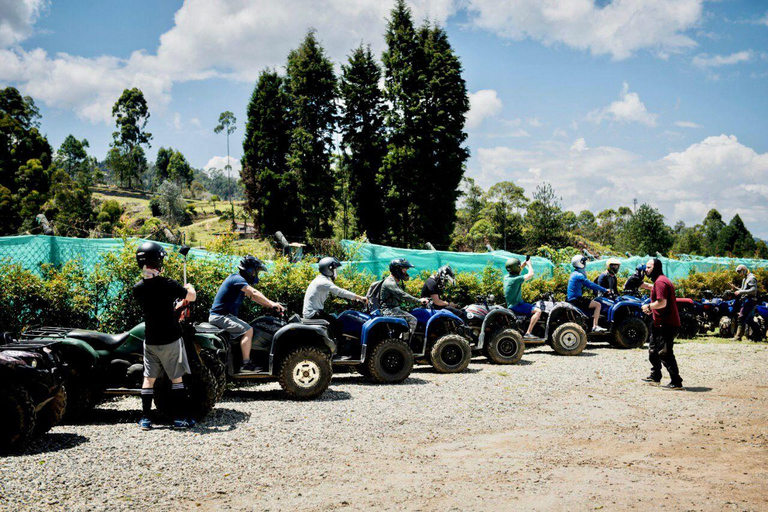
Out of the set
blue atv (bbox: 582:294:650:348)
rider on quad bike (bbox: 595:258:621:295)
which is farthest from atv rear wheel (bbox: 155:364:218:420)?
rider on quad bike (bbox: 595:258:621:295)

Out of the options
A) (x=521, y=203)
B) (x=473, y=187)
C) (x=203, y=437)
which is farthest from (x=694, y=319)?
(x=473, y=187)

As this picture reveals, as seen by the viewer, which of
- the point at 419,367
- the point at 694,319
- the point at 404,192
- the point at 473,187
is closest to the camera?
the point at 419,367

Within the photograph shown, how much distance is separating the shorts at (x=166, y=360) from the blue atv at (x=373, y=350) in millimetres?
3143

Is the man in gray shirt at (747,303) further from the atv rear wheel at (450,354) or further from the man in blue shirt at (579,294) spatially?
the atv rear wheel at (450,354)

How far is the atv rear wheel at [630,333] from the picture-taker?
14.2m

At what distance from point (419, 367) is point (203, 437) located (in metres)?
5.98

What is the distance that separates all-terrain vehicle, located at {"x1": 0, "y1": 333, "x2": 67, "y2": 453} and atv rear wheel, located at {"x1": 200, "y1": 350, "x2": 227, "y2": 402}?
157 centimetres

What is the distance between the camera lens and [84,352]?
7012mm

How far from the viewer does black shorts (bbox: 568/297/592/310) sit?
46.0 feet

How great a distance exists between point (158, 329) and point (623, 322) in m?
11.2

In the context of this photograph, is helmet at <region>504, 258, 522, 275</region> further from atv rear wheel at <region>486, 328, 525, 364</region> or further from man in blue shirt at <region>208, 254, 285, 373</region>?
man in blue shirt at <region>208, 254, 285, 373</region>

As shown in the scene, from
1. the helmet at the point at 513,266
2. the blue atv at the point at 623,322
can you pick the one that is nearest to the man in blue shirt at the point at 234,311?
the helmet at the point at 513,266

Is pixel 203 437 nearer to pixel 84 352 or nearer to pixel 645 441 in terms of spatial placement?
pixel 84 352

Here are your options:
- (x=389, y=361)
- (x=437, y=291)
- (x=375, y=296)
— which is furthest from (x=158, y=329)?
(x=437, y=291)
